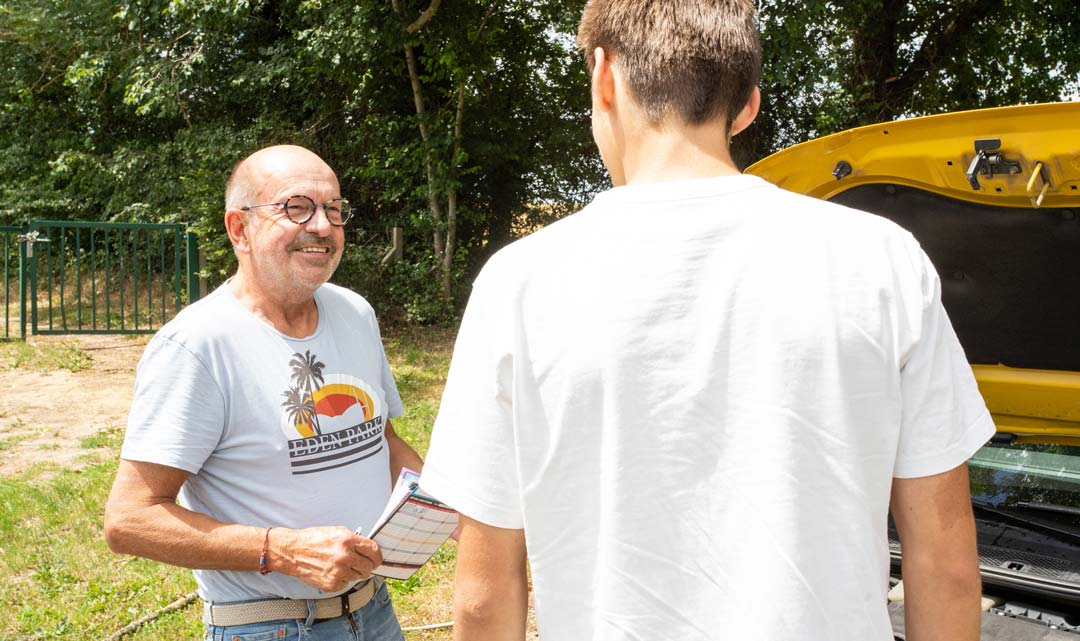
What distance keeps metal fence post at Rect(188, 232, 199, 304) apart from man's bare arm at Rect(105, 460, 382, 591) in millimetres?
10787

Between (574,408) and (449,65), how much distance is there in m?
11.1

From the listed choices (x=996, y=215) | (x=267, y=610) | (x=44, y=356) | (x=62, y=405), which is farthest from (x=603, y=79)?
(x=44, y=356)

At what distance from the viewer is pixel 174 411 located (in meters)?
1.94

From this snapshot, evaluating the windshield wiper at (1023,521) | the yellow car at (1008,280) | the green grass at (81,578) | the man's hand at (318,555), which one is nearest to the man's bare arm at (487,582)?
the man's hand at (318,555)

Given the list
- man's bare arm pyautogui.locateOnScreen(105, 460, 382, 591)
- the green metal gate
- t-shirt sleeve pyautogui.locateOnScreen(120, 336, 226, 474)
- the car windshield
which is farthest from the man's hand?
the green metal gate

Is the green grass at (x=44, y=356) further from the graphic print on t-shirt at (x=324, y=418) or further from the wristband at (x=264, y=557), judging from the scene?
the wristband at (x=264, y=557)

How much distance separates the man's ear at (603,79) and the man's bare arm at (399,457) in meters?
1.46

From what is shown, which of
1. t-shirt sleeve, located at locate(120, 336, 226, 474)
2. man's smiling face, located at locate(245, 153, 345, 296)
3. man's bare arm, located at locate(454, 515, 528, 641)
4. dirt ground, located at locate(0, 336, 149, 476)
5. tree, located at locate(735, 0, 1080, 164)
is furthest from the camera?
tree, located at locate(735, 0, 1080, 164)

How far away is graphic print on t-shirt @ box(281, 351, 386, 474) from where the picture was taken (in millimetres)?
2102

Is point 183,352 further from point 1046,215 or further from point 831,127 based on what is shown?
point 831,127

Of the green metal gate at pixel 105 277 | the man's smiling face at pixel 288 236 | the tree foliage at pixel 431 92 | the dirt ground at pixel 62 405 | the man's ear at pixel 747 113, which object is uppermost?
the tree foliage at pixel 431 92

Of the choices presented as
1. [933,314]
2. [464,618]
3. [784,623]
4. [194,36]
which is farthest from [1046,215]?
[194,36]

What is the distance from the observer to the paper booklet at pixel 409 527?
1.94m

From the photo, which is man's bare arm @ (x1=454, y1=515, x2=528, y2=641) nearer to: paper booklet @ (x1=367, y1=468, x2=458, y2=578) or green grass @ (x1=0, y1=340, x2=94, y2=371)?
paper booklet @ (x1=367, y1=468, x2=458, y2=578)
